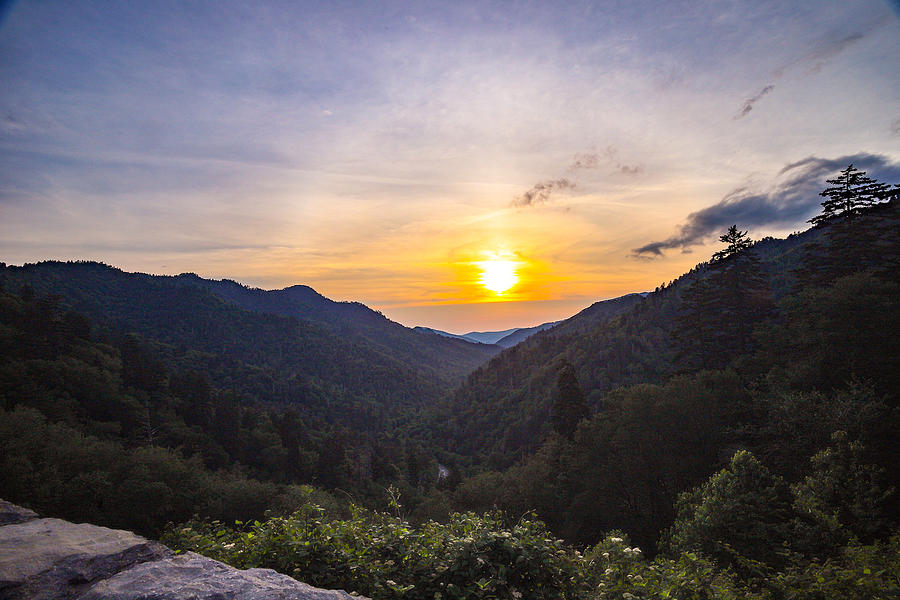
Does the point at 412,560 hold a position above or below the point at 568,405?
above

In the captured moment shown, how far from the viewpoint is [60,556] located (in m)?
3.84

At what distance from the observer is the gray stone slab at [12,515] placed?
4.81m

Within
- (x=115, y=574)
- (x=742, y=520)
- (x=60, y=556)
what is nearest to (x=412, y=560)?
(x=115, y=574)

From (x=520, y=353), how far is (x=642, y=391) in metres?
121

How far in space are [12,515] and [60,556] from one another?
2.14 meters

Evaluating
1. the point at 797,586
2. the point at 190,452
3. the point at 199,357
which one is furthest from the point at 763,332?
the point at 199,357

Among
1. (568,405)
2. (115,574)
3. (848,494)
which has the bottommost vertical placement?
(568,405)

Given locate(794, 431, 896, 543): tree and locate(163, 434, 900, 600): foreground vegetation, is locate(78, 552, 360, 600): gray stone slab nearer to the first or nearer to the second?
locate(163, 434, 900, 600): foreground vegetation

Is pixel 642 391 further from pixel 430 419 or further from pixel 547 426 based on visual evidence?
pixel 430 419

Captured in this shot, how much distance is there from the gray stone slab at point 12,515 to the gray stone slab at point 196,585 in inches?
102

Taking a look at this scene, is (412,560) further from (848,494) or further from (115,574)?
(848,494)

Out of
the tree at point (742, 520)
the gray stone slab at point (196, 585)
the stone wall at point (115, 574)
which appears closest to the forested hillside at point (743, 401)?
the tree at point (742, 520)

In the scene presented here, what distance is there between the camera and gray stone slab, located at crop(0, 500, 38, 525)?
4812mm

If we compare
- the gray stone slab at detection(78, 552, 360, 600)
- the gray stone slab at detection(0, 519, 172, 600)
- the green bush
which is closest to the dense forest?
the green bush
